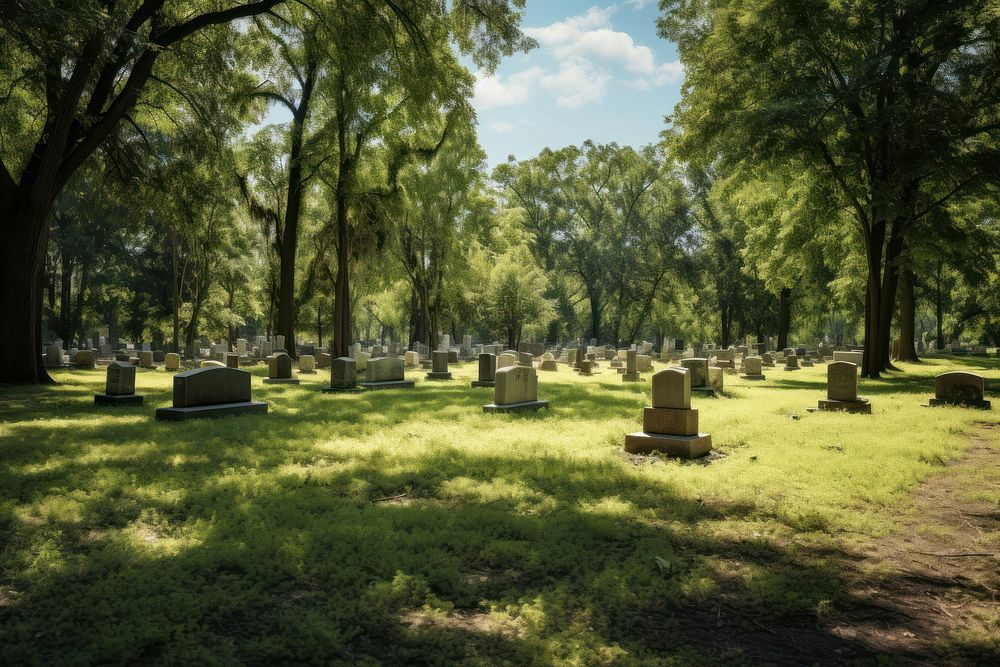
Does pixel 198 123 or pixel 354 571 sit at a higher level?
pixel 198 123

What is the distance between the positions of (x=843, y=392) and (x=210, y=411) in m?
12.3

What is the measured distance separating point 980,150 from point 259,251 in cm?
3787

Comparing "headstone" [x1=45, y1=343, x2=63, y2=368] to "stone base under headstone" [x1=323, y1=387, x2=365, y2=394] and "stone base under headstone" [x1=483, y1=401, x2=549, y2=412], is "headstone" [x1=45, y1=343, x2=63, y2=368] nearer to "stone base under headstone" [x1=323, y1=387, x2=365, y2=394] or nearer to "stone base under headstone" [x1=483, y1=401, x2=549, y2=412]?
"stone base under headstone" [x1=323, y1=387, x2=365, y2=394]

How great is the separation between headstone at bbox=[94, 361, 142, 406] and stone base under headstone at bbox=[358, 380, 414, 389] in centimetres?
574

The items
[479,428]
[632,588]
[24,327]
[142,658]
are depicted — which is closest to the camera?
[142,658]

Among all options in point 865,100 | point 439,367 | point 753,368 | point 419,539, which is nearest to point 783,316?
point 753,368

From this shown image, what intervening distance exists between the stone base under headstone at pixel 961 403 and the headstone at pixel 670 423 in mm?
8068

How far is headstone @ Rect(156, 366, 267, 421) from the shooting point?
33.7ft

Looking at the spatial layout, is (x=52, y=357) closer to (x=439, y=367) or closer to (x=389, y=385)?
(x=439, y=367)

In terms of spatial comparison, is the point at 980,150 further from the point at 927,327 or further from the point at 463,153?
the point at 927,327

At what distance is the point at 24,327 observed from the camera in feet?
46.0

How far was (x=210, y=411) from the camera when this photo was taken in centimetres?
1051

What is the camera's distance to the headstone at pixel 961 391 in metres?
13.1

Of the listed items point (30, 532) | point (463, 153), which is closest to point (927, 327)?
point (463, 153)
